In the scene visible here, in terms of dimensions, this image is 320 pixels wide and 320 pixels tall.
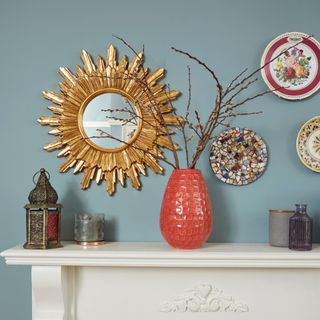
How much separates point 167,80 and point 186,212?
517 millimetres

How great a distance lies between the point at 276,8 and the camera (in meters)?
1.72

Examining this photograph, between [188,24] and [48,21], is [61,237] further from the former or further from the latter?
[188,24]

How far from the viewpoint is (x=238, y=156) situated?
5.50ft

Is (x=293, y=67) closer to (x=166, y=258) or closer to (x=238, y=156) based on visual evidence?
(x=238, y=156)

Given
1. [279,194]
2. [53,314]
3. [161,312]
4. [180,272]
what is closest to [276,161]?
[279,194]

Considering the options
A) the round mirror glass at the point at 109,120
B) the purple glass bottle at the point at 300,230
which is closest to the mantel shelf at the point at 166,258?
the purple glass bottle at the point at 300,230

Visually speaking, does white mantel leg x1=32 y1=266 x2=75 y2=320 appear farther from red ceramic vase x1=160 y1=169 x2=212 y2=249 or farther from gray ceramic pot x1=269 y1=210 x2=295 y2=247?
gray ceramic pot x1=269 y1=210 x2=295 y2=247

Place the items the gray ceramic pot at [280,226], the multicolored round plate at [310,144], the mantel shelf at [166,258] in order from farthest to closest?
the multicolored round plate at [310,144]
the gray ceramic pot at [280,226]
the mantel shelf at [166,258]

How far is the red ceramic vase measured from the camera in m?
1.48

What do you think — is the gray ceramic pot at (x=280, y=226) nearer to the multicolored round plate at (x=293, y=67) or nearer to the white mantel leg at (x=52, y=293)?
the multicolored round plate at (x=293, y=67)

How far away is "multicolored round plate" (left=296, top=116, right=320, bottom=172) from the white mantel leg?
92 centimetres

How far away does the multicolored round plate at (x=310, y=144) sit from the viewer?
1.66 m

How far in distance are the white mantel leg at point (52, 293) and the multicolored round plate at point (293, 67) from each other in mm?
998

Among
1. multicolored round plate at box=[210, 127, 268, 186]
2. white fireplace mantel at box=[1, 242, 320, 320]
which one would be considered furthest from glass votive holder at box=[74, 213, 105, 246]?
multicolored round plate at box=[210, 127, 268, 186]
